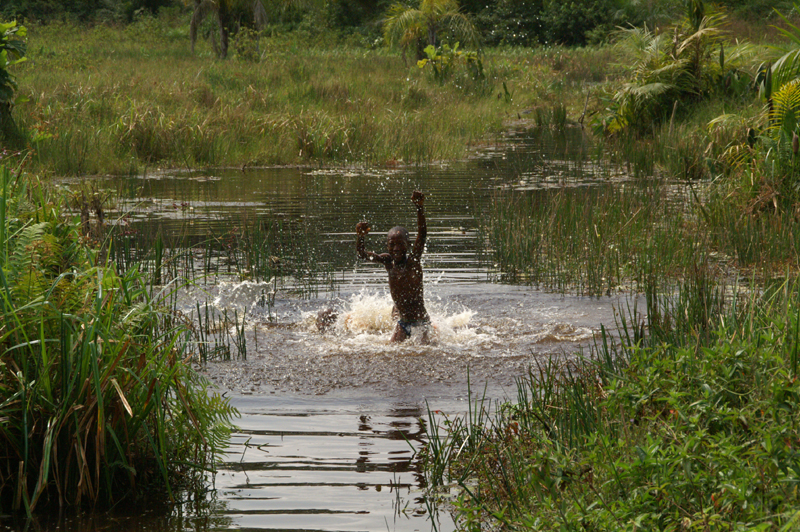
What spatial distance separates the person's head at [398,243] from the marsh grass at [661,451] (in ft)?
9.50

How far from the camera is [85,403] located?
406 centimetres

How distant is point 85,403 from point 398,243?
12.6 feet

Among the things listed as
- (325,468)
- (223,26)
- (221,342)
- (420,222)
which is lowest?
(325,468)

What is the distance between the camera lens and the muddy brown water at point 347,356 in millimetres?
4160

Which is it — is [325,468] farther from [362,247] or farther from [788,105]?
[788,105]

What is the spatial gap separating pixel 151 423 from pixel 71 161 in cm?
1257

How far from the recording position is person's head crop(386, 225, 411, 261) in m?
7.51

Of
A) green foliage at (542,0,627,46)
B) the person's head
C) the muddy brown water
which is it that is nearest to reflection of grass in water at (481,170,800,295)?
the muddy brown water

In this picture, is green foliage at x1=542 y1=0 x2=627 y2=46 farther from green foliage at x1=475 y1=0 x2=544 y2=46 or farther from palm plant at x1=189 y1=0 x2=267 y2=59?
palm plant at x1=189 y1=0 x2=267 y2=59

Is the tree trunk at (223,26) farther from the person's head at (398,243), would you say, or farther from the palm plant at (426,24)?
the person's head at (398,243)

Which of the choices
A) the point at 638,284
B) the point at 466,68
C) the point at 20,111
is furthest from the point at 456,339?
the point at 466,68

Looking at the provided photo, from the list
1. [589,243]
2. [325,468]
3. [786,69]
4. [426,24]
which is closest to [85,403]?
[325,468]

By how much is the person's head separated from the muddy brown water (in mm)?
703

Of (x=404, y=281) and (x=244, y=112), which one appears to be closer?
(x=404, y=281)
